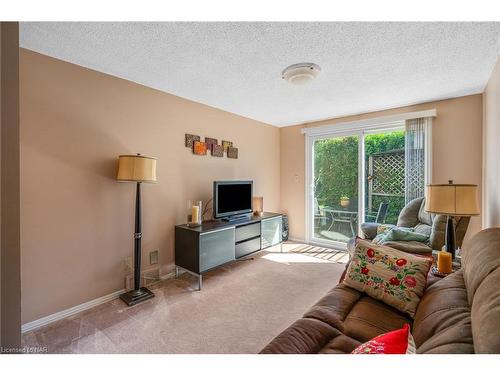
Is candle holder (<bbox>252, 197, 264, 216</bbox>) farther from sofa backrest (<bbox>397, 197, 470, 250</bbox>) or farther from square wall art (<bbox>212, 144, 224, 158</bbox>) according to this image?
sofa backrest (<bbox>397, 197, 470, 250</bbox>)

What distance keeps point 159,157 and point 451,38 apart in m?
2.89

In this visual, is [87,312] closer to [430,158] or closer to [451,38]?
[451,38]

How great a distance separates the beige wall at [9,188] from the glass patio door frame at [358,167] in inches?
156

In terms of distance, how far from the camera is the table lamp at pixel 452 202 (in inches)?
71.0

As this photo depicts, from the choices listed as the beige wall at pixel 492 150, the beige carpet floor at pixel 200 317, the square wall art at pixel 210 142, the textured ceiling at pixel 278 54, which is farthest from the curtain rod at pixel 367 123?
the beige carpet floor at pixel 200 317

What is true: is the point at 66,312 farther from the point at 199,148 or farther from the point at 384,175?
the point at 384,175

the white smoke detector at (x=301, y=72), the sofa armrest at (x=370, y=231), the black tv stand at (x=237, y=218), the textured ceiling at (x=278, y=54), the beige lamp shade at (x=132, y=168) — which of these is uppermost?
the textured ceiling at (x=278, y=54)

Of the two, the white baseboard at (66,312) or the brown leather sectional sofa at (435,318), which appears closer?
the brown leather sectional sofa at (435,318)

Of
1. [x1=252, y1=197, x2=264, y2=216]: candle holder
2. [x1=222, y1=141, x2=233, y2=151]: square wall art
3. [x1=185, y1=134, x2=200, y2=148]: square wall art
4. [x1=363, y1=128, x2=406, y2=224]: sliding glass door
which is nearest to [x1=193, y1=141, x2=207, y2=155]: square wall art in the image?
[x1=185, y1=134, x2=200, y2=148]: square wall art

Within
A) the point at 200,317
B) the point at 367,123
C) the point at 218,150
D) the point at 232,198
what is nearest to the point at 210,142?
the point at 218,150

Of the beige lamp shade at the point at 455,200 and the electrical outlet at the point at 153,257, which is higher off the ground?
the beige lamp shade at the point at 455,200

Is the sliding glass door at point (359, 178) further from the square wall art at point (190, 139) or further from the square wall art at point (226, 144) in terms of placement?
the square wall art at point (190, 139)

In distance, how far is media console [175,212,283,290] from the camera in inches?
103

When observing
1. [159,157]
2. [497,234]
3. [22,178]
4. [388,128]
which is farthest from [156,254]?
[388,128]
